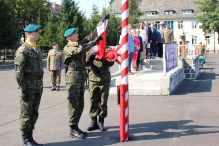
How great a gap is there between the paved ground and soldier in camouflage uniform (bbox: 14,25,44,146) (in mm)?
547

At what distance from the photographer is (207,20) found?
192ft

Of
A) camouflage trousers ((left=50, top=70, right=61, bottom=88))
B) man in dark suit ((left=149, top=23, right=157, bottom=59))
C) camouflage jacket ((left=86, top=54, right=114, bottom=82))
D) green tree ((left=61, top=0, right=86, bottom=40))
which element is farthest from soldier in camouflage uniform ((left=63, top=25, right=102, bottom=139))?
green tree ((left=61, top=0, right=86, bottom=40))

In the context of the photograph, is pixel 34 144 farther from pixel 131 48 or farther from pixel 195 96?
pixel 131 48

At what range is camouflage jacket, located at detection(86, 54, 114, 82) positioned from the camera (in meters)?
5.84

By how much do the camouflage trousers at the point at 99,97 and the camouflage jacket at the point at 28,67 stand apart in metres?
1.23

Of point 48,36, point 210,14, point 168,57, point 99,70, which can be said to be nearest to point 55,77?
point 168,57

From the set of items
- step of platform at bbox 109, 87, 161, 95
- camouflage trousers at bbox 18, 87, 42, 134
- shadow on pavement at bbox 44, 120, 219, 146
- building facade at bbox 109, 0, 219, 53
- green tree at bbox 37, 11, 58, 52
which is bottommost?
shadow on pavement at bbox 44, 120, 219, 146

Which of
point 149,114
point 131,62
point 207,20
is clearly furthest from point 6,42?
point 207,20

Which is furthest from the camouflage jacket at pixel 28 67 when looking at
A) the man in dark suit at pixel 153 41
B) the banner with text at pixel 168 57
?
the man in dark suit at pixel 153 41

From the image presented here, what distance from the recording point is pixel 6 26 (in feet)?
103

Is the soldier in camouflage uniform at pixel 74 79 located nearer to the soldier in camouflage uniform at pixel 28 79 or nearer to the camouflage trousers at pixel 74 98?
the camouflage trousers at pixel 74 98

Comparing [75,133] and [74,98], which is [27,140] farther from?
[74,98]

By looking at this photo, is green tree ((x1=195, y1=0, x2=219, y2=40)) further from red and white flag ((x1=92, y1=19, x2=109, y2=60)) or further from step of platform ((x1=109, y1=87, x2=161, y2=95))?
red and white flag ((x1=92, y1=19, x2=109, y2=60))

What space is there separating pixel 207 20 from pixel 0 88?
5337 centimetres
